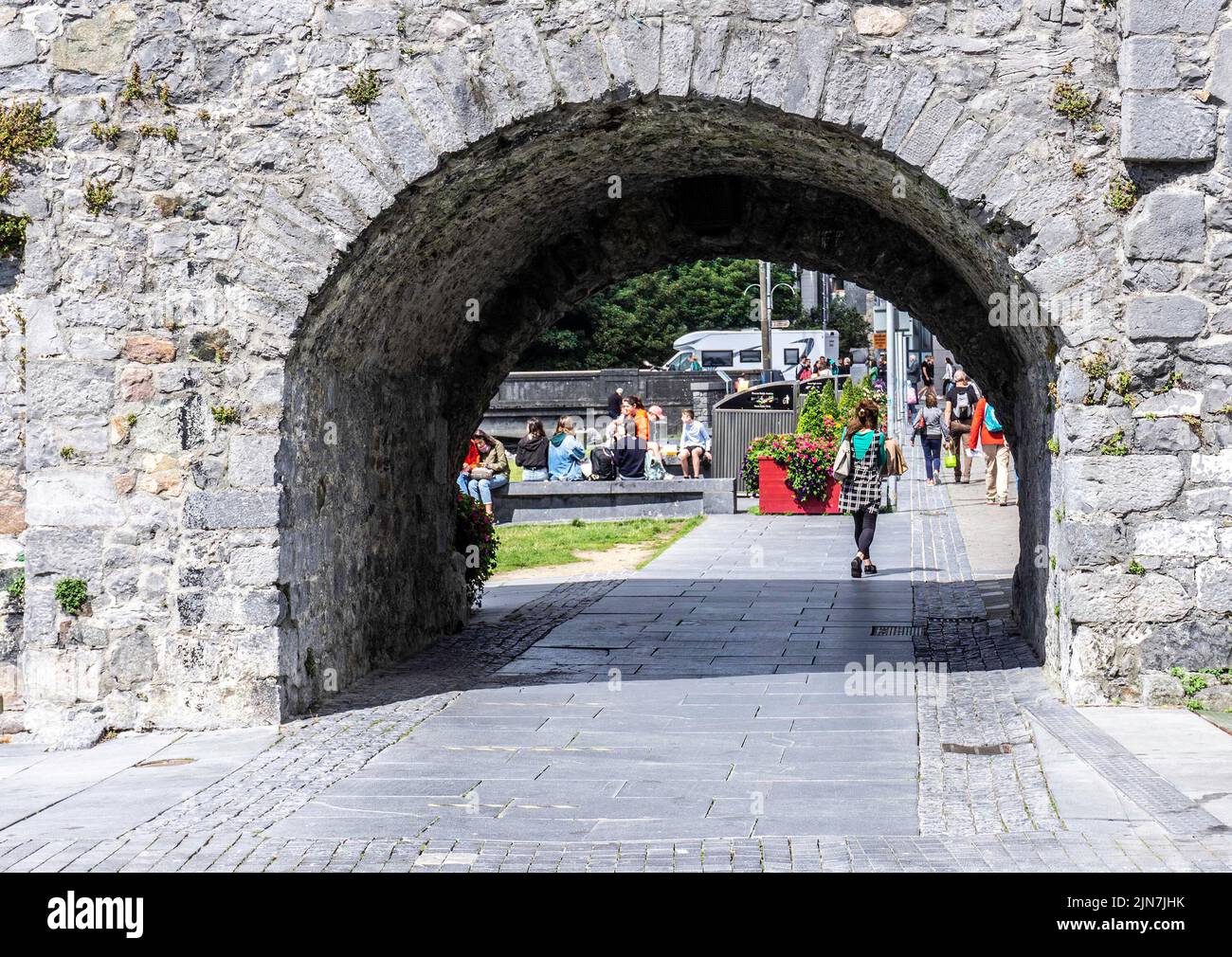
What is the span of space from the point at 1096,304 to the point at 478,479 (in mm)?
9640

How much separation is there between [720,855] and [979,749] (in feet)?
6.48

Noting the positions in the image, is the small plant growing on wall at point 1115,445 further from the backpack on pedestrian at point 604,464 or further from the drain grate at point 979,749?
the backpack on pedestrian at point 604,464

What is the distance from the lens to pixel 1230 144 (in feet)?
22.3

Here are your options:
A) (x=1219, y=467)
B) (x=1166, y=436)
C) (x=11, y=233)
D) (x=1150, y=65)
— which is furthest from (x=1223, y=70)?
(x=11, y=233)

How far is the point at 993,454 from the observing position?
57.4ft

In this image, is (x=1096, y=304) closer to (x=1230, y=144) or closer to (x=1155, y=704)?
(x=1230, y=144)

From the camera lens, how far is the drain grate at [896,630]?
9727 millimetres

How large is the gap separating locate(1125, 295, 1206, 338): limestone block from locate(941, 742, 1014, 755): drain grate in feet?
6.59

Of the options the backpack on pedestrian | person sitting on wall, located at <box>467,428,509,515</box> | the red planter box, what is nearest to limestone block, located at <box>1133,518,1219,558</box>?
person sitting on wall, located at <box>467,428,509,515</box>

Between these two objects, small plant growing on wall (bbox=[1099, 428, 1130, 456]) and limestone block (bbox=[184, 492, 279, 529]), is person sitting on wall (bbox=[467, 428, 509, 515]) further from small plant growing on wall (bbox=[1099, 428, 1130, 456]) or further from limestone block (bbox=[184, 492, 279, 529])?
small plant growing on wall (bbox=[1099, 428, 1130, 456])

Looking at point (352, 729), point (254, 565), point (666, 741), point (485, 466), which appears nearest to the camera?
point (666, 741)

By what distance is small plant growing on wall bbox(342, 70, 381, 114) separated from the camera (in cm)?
709

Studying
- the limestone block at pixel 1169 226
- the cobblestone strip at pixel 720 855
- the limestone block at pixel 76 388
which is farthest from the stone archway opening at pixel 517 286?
the cobblestone strip at pixel 720 855

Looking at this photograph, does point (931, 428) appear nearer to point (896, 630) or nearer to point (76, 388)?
point (896, 630)
